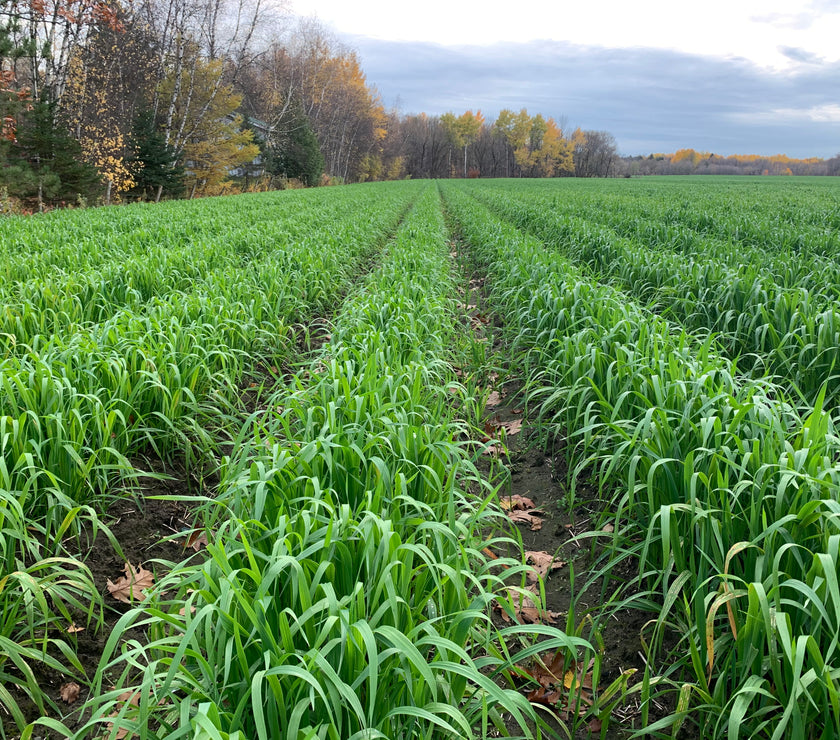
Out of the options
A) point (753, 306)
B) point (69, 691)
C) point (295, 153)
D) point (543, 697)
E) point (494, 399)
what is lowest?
point (69, 691)

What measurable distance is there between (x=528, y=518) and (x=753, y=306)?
3548mm

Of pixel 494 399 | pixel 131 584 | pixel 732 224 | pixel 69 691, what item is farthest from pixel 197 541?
pixel 732 224

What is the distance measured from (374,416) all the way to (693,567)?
59.8 inches

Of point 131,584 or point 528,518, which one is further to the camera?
point 528,518

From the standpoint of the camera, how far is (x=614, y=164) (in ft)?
320

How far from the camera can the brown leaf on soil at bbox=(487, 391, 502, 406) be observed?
469 centimetres

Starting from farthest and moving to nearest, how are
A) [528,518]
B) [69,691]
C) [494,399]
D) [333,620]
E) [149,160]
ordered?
[149,160], [494,399], [528,518], [69,691], [333,620]

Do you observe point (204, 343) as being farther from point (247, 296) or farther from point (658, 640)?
point (658, 640)

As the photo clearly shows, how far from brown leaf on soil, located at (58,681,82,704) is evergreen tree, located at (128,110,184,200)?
2611 centimetres

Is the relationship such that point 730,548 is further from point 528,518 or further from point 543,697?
point 528,518

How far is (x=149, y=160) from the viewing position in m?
24.3

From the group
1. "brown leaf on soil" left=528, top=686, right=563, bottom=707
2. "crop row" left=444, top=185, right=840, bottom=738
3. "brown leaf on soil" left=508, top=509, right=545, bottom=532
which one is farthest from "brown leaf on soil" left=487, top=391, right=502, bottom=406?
"brown leaf on soil" left=528, top=686, right=563, bottom=707

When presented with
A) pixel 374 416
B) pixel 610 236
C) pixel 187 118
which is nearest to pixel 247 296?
pixel 374 416

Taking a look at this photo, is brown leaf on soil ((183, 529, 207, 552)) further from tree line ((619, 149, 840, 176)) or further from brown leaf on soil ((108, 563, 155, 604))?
tree line ((619, 149, 840, 176))
